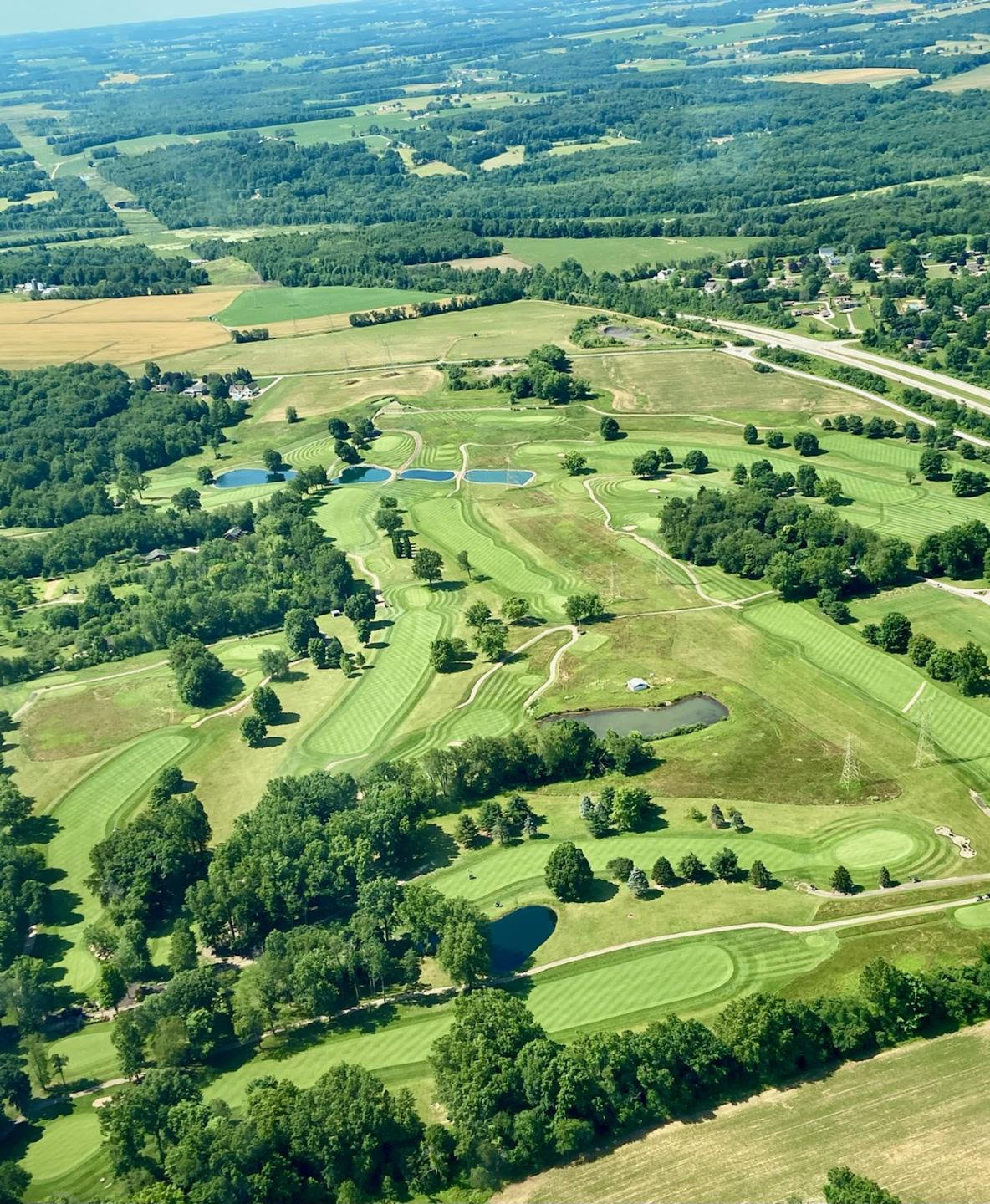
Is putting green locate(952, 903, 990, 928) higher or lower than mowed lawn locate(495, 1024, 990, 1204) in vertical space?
higher

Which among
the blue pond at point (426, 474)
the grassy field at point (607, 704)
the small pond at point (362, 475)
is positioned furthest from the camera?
the small pond at point (362, 475)

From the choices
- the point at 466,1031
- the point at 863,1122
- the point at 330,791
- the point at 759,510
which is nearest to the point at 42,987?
the point at 330,791

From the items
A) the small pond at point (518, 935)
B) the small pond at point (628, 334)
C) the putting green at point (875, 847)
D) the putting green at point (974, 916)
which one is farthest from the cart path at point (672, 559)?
the small pond at point (628, 334)

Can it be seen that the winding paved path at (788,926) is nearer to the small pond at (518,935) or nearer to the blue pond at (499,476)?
the small pond at (518,935)

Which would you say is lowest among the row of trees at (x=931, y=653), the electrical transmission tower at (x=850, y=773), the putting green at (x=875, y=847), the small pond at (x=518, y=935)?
the small pond at (x=518, y=935)

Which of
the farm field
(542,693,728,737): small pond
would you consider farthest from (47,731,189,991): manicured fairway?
(542,693,728,737): small pond

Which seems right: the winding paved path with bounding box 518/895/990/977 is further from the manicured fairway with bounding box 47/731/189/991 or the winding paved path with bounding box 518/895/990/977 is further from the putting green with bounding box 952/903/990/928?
the manicured fairway with bounding box 47/731/189/991
